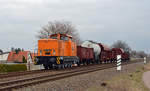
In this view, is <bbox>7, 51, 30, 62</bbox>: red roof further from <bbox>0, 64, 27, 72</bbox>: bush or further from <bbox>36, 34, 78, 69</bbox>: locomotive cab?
<bbox>36, 34, 78, 69</bbox>: locomotive cab

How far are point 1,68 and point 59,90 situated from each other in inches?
430

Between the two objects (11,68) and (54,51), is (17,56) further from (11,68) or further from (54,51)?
(54,51)

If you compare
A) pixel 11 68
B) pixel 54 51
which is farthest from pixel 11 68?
pixel 54 51

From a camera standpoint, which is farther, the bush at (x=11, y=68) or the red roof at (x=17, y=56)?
the red roof at (x=17, y=56)

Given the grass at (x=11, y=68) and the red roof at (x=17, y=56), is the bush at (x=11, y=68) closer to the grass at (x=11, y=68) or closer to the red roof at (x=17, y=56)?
the grass at (x=11, y=68)

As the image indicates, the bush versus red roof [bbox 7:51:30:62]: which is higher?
red roof [bbox 7:51:30:62]

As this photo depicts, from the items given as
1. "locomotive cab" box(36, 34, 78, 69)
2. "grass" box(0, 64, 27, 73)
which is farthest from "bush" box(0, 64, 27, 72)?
"locomotive cab" box(36, 34, 78, 69)

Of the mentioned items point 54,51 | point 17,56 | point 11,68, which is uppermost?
point 17,56

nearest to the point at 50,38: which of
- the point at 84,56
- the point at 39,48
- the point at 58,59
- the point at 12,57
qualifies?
the point at 39,48

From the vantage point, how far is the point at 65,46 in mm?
19750

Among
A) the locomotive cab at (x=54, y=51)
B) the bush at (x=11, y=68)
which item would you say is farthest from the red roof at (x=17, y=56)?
the locomotive cab at (x=54, y=51)

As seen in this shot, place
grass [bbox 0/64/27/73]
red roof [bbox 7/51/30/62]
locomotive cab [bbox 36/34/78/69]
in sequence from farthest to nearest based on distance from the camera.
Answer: red roof [bbox 7/51/30/62] → locomotive cab [bbox 36/34/78/69] → grass [bbox 0/64/27/73]

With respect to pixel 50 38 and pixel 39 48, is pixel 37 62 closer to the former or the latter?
pixel 39 48

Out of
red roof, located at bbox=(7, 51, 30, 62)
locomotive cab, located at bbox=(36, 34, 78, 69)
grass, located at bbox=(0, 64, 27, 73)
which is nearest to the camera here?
grass, located at bbox=(0, 64, 27, 73)
